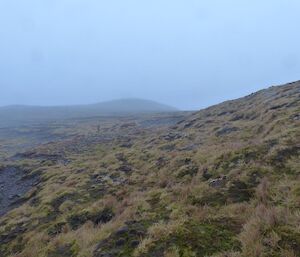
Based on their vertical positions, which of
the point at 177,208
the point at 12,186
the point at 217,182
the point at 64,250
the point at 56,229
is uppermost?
the point at 217,182

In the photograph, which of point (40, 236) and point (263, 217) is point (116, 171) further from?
point (263, 217)

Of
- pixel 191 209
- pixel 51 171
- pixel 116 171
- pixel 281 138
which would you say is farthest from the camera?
pixel 51 171

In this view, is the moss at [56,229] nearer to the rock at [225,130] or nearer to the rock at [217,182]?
the rock at [217,182]

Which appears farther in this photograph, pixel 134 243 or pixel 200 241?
pixel 134 243

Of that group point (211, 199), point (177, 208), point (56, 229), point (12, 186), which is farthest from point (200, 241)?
point (12, 186)

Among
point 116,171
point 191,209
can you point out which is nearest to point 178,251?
point 191,209

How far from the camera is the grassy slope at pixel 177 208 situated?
36.4 ft

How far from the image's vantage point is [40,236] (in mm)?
17656

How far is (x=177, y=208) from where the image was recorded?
1513 centimetres

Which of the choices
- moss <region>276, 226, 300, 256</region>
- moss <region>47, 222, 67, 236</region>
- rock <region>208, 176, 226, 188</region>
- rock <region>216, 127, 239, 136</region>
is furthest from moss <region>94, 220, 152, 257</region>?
rock <region>216, 127, 239, 136</region>

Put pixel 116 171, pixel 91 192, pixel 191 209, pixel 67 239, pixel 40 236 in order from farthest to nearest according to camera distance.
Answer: pixel 116 171 → pixel 91 192 → pixel 40 236 → pixel 67 239 → pixel 191 209

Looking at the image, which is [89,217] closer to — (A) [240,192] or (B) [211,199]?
(B) [211,199]

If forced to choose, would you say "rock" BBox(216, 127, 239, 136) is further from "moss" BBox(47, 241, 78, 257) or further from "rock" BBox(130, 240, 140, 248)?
"rock" BBox(130, 240, 140, 248)

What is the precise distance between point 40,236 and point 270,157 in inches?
440
